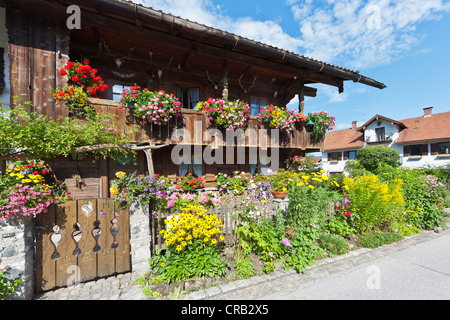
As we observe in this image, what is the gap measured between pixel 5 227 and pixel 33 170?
2.52m

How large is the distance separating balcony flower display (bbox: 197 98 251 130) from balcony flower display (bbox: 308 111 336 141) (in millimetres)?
3389

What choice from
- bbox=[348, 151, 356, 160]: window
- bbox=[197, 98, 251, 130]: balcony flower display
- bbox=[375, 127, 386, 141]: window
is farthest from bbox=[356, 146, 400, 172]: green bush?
bbox=[197, 98, 251, 130]: balcony flower display

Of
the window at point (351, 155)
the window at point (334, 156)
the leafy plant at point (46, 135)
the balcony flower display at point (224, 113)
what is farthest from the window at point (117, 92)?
the window at point (334, 156)

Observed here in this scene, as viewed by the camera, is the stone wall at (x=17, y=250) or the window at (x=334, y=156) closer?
the stone wall at (x=17, y=250)

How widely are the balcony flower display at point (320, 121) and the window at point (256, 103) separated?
2598 millimetres

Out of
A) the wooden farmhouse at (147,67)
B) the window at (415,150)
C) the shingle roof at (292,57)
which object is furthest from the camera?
the window at (415,150)

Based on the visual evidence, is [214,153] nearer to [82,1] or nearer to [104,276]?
[104,276]

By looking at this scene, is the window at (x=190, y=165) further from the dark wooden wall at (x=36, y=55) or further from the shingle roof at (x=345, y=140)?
the shingle roof at (x=345, y=140)

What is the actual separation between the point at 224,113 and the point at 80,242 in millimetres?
4987

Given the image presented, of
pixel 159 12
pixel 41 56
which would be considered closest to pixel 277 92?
pixel 159 12

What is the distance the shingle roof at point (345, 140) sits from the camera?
24828 millimetres

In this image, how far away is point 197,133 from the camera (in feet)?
20.0

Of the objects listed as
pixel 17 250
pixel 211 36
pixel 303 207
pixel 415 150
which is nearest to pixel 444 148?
pixel 415 150

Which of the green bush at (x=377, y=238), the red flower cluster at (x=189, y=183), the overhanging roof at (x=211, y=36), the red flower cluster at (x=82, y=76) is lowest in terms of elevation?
the green bush at (x=377, y=238)
